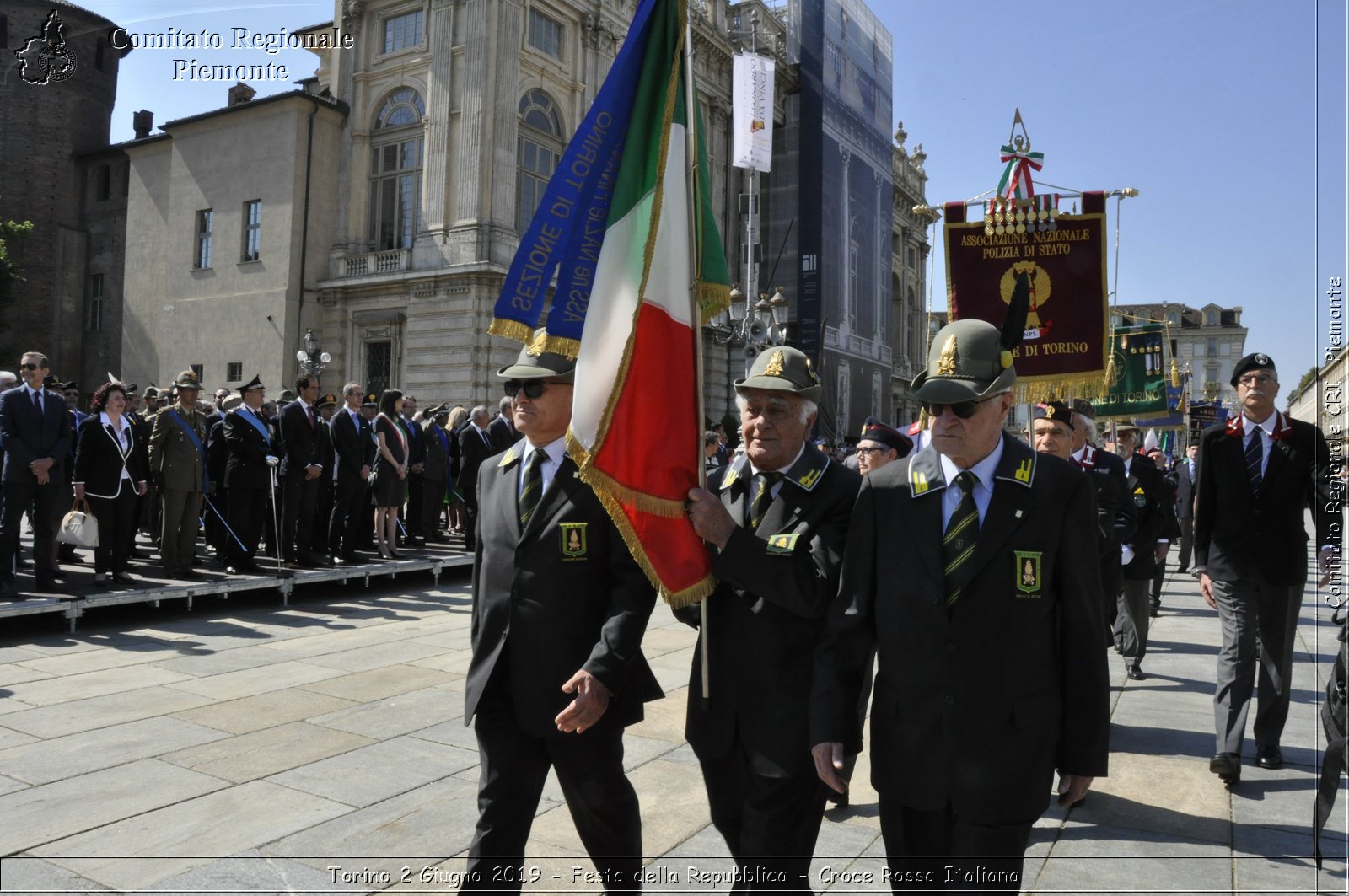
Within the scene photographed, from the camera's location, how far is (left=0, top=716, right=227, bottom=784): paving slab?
4848 millimetres

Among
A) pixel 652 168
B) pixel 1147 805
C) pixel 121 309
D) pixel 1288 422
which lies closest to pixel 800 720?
pixel 652 168

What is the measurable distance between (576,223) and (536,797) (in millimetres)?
1973

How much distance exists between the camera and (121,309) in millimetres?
35000

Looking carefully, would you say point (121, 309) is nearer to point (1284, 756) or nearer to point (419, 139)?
point (419, 139)

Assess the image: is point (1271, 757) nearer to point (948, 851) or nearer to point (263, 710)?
point (948, 851)

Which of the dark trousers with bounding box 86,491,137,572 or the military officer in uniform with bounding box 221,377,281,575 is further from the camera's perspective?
the military officer in uniform with bounding box 221,377,281,575

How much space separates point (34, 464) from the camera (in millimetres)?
8562

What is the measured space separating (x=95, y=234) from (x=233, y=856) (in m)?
38.9

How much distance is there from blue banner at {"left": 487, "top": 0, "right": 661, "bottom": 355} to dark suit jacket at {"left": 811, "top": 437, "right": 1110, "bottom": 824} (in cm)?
139

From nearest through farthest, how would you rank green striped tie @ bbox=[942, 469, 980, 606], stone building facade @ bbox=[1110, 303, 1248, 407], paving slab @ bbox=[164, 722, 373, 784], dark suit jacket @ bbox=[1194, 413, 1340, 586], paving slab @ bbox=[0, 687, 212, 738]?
green striped tie @ bbox=[942, 469, 980, 606], paving slab @ bbox=[164, 722, 373, 784], dark suit jacket @ bbox=[1194, 413, 1340, 586], paving slab @ bbox=[0, 687, 212, 738], stone building facade @ bbox=[1110, 303, 1248, 407]

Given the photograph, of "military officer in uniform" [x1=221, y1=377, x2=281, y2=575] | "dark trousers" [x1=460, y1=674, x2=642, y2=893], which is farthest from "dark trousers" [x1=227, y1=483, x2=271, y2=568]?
"dark trousers" [x1=460, y1=674, x2=642, y2=893]

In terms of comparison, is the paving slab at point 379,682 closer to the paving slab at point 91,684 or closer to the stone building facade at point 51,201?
the paving slab at point 91,684

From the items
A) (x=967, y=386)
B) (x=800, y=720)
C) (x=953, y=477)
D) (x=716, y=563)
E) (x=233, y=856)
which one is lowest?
(x=233, y=856)

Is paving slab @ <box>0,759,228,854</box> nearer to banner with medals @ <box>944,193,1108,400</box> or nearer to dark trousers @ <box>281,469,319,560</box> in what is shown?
banner with medals @ <box>944,193,1108,400</box>
